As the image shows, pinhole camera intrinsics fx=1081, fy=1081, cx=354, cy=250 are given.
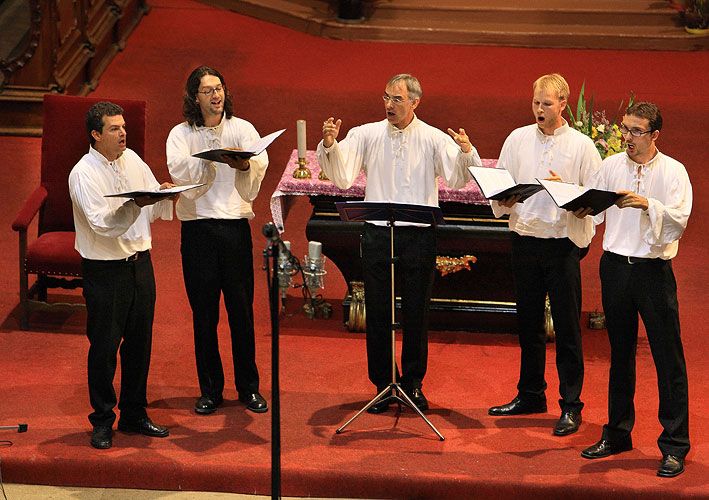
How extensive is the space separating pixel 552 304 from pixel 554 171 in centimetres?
63

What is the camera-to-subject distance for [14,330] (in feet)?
20.1

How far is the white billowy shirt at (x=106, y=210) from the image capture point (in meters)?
4.65

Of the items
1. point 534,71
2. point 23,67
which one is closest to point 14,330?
point 23,67

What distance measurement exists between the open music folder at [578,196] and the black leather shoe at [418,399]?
1.33m

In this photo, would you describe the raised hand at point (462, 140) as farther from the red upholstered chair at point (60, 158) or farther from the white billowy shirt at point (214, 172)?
the red upholstered chair at point (60, 158)

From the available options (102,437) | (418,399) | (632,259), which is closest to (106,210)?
(102,437)

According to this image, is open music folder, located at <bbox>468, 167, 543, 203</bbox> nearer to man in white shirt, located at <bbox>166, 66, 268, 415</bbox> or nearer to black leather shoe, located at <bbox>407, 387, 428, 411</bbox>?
man in white shirt, located at <bbox>166, 66, 268, 415</bbox>

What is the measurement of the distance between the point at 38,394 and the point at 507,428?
2.32 m

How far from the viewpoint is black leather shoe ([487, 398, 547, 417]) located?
5.27 meters

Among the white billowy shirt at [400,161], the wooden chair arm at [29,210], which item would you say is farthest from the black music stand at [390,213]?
the wooden chair arm at [29,210]

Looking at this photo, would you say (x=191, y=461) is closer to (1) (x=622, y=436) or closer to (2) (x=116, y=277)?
(2) (x=116, y=277)

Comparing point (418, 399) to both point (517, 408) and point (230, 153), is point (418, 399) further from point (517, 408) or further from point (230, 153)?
point (230, 153)

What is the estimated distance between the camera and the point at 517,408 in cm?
527

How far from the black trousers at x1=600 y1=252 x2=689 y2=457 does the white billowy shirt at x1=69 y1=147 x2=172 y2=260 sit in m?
2.07
